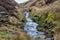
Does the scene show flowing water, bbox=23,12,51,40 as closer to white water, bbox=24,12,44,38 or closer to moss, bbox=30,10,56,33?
white water, bbox=24,12,44,38

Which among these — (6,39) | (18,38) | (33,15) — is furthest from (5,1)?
(18,38)

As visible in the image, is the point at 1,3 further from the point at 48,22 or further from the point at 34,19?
the point at 48,22

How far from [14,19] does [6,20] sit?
2.75 feet

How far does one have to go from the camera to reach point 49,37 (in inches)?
472

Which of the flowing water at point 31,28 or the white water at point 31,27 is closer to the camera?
the flowing water at point 31,28

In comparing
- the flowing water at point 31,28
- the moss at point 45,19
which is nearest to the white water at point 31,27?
the flowing water at point 31,28

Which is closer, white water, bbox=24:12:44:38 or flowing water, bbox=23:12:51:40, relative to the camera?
flowing water, bbox=23:12:51:40

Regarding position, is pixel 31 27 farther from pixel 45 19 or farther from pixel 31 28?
pixel 45 19

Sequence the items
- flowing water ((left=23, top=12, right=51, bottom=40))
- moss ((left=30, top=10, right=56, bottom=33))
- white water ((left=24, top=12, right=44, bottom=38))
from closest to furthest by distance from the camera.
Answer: flowing water ((left=23, top=12, right=51, bottom=40)) < white water ((left=24, top=12, right=44, bottom=38)) < moss ((left=30, top=10, right=56, bottom=33))

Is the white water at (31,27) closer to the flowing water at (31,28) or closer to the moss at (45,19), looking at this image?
the flowing water at (31,28)

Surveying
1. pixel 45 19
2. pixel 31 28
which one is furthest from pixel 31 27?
pixel 45 19

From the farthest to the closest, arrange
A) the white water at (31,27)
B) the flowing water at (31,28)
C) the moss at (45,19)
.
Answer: the moss at (45,19), the white water at (31,27), the flowing water at (31,28)

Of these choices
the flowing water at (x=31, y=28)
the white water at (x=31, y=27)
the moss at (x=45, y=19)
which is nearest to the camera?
the flowing water at (x=31, y=28)

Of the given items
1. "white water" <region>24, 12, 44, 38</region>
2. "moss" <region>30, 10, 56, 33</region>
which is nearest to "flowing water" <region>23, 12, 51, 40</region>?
"white water" <region>24, 12, 44, 38</region>
